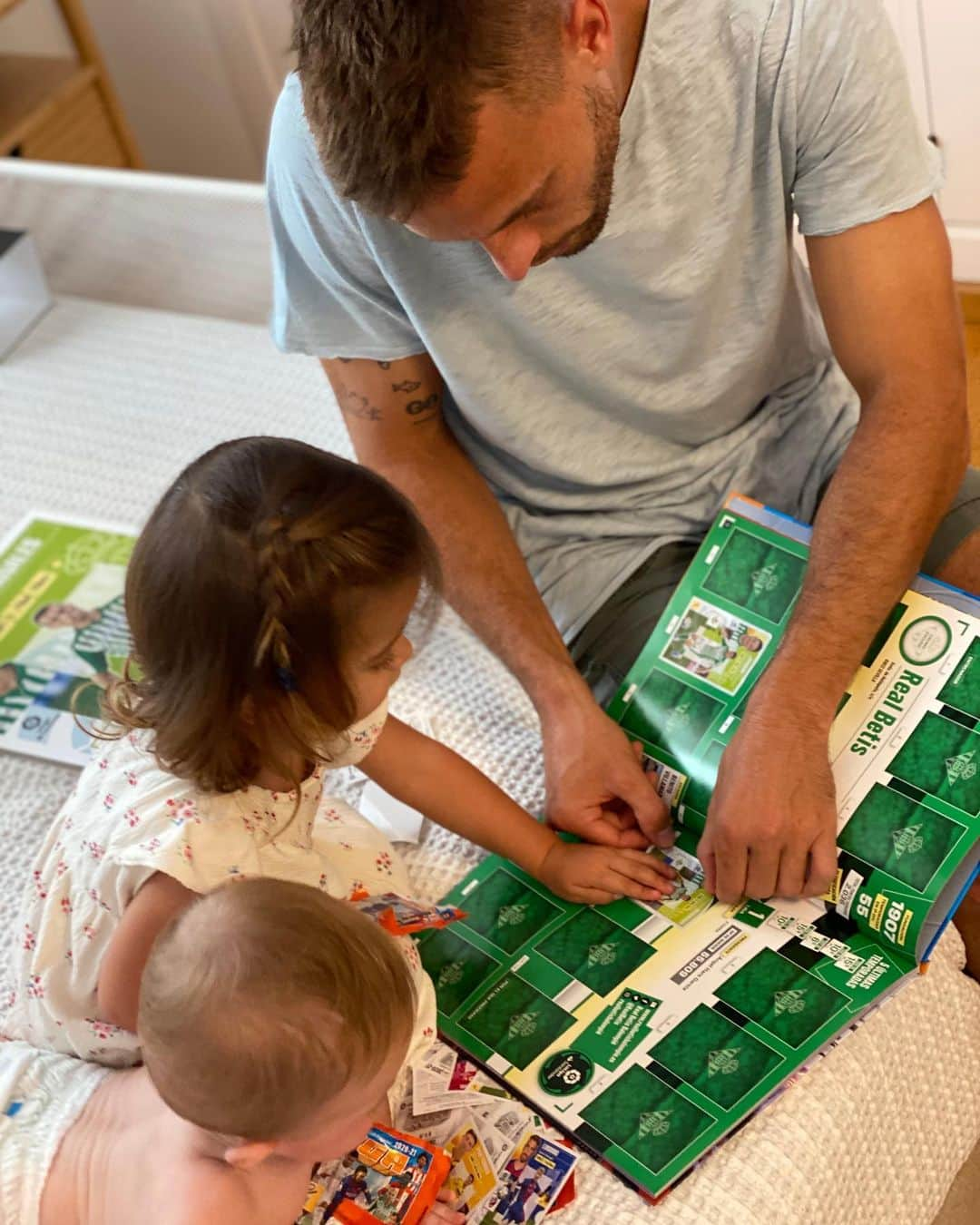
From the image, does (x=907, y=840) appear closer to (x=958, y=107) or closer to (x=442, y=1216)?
(x=442, y=1216)

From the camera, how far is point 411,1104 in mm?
978

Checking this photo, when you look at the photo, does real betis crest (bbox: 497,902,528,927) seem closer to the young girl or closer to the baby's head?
the young girl

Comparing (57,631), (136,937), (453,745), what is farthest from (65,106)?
(136,937)

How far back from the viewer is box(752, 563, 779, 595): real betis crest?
3.69 ft

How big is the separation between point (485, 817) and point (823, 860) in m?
0.27

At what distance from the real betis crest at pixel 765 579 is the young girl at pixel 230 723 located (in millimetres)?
237

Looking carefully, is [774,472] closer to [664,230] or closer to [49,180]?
[664,230]

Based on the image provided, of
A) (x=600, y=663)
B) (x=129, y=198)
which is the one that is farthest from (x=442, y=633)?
(x=129, y=198)

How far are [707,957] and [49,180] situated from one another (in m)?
1.53

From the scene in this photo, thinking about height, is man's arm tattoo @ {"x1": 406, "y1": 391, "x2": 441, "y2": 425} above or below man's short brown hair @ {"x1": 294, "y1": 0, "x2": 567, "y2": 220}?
below

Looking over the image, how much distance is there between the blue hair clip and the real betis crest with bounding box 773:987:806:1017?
0.40 meters

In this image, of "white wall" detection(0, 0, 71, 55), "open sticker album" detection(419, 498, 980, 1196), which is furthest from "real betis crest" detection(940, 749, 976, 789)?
"white wall" detection(0, 0, 71, 55)

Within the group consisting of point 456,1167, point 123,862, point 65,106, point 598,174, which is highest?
point 598,174

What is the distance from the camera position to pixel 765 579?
3.70ft
